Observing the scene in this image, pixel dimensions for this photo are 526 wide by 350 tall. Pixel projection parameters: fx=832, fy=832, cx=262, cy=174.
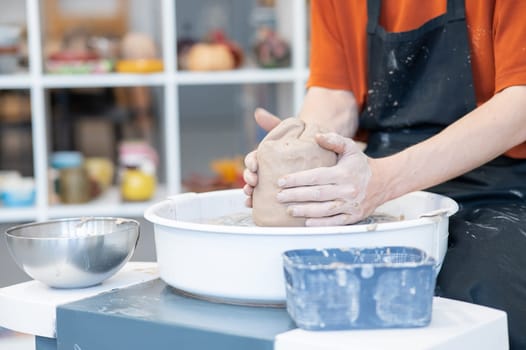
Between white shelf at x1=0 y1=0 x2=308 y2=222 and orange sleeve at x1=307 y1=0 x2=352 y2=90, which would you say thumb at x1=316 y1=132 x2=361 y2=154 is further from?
white shelf at x1=0 y1=0 x2=308 y2=222

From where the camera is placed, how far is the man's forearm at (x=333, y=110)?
1679 mm

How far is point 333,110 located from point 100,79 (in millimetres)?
1501

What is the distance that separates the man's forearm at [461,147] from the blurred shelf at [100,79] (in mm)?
1844

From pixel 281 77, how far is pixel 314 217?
2.00m

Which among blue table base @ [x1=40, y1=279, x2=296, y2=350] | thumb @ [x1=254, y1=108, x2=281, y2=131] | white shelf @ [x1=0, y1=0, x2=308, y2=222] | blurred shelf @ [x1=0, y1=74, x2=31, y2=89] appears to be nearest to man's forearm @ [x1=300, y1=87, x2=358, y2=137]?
thumb @ [x1=254, y1=108, x2=281, y2=131]

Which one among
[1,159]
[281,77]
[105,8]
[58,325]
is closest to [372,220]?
[58,325]

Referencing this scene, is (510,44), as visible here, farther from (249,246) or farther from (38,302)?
(38,302)

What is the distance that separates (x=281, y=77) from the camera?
3.08 meters

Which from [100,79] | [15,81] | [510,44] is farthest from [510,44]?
[15,81]

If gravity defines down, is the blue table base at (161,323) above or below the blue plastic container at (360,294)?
below

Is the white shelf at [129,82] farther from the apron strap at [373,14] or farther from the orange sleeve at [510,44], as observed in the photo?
the orange sleeve at [510,44]

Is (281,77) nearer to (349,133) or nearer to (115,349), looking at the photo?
(349,133)

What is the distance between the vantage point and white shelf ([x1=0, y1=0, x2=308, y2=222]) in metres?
2.94

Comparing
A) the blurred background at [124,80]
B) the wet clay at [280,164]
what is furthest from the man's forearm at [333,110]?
the blurred background at [124,80]
